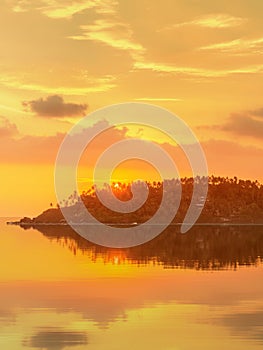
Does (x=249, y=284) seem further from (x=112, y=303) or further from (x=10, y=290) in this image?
(x=10, y=290)

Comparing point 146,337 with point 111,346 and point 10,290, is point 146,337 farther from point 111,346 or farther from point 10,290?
point 10,290

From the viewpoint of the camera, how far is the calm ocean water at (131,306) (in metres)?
38.4

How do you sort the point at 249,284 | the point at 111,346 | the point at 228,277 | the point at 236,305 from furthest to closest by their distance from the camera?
the point at 228,277, the point at 249,284, the point at 236,305, the point at 111,346

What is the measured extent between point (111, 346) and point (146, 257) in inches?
2466

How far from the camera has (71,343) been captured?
3741 centimetres

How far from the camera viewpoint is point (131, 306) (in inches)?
2004

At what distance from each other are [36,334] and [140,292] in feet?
64.6

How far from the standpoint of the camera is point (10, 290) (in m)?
59.2

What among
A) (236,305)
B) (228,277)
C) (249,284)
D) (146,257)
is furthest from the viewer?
(146,257)

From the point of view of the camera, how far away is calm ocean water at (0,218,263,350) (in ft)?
126

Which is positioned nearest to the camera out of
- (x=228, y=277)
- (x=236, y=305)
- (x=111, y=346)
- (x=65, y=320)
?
(x=111, y=346)

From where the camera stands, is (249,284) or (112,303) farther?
(249,284)

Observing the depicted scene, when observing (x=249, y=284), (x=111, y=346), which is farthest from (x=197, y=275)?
(x=111, y=346)

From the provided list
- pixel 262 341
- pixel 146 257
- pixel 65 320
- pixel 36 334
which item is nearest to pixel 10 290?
pixel 65 320
